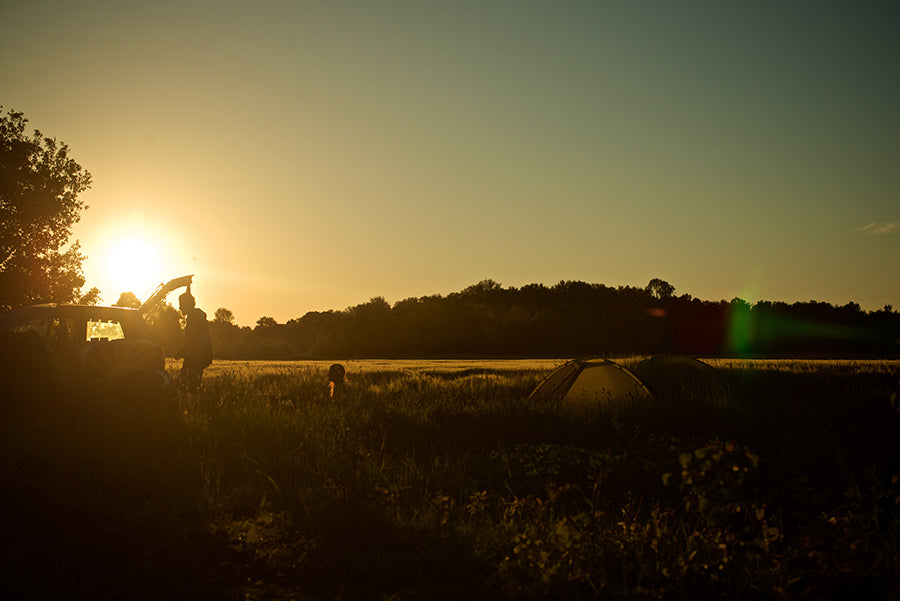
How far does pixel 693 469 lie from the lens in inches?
162

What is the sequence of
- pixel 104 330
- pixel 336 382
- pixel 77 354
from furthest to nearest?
pixel 336 382
pixel 104 330
pixel 77 354

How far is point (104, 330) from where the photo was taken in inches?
380

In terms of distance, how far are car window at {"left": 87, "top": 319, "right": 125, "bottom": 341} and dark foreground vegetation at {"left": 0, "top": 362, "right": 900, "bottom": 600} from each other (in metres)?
1.26

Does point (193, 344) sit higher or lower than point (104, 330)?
lower

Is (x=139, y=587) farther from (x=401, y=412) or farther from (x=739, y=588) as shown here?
(x=401, y=412)

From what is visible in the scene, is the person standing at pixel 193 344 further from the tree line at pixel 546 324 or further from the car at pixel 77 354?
the tree line at pixel 546 324

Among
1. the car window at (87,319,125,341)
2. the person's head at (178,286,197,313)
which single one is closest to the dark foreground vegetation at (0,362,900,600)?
the car window at (87,319,125,341)

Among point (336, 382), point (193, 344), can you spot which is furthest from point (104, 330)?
point (336, 382)

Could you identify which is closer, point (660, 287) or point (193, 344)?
point (193, 344)

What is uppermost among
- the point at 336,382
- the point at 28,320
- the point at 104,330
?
the point at 28,320

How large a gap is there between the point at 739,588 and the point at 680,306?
301ft

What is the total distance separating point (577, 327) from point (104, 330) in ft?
268

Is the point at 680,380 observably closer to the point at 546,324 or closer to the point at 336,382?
the point at 336,382

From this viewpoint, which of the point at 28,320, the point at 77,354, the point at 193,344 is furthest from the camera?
the point at 193,344
